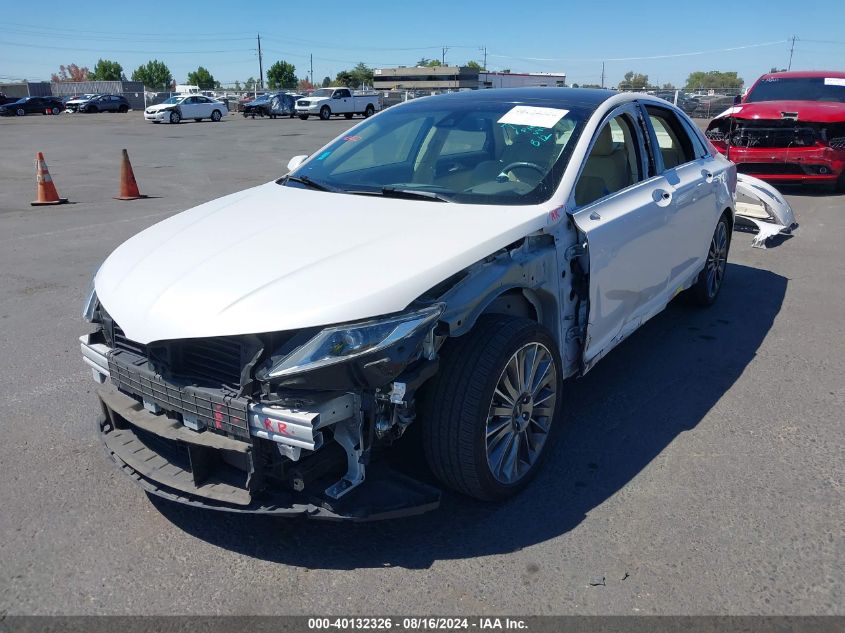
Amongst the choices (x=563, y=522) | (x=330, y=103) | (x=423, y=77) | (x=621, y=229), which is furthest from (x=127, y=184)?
(x=423, y=77)

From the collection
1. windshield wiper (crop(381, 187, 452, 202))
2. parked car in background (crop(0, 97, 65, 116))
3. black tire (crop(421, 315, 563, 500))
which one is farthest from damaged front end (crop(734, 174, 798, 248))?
parked car in background (crop(0, 97, 65, 116))

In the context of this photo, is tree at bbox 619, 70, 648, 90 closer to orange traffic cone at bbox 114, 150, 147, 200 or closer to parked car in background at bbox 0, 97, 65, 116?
orange traffic cone at bbox 114, 150, 147, 200

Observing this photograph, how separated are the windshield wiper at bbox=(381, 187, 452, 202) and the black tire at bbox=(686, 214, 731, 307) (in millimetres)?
2840

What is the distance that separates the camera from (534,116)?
4.07 m

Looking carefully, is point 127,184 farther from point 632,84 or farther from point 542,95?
point 632,84

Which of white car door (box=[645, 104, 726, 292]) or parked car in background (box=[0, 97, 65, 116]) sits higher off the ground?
white car door (box=[645, 104, 726, 292])

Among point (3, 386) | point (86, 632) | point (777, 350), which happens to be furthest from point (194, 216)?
point (777, 350)

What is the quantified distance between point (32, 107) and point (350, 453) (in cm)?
5530

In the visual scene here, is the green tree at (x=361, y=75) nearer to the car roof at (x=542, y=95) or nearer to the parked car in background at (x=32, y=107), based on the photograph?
the parked car in background at (x=32, y=107)

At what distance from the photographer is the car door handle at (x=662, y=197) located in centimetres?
431

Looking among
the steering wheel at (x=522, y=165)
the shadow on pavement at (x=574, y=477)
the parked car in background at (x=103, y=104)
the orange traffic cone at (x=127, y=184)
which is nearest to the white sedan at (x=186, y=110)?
the parked car in background at (x=103, y=104)

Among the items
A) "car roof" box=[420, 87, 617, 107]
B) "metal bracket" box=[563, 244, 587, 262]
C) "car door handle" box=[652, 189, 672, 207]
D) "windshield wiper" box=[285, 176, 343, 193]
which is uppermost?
"car roof" box=[420, 87, 617, 107]

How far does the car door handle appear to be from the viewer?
14.1 ft

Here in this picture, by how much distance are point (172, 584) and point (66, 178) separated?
13.8 meters
